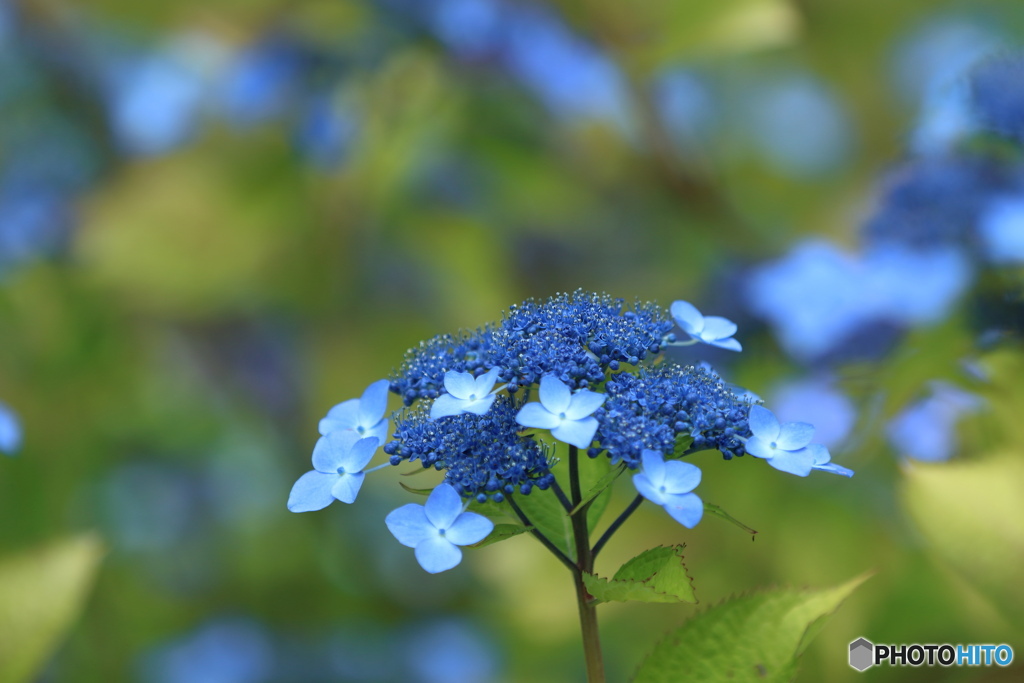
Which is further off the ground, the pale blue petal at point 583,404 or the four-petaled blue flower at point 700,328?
the four-petaled blue flower at point 700,328

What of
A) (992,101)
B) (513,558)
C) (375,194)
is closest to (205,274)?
(375,194)

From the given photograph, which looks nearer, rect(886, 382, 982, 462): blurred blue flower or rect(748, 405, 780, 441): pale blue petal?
rect(748, 405, 780, 441): pale blue petal

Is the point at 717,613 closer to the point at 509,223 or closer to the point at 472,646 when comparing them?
the point at 472,646

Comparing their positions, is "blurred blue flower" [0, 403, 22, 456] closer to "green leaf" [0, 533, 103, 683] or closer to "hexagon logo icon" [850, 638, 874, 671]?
"green leaf" [0, 533, 103, 683]

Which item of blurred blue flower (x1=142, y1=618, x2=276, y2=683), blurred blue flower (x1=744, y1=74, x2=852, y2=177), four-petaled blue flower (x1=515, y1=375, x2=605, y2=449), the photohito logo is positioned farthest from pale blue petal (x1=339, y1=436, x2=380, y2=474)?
blurred blue flower (x1=744, y1=74, x2=852, y2=177)

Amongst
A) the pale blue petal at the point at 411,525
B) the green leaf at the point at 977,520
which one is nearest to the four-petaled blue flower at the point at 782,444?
the pale blue petal at the point at 411,525

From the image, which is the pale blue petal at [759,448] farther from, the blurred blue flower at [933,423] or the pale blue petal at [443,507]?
the blurred blue flower at [933,423]

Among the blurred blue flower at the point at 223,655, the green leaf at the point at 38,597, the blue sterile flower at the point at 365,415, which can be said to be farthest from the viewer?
the blurred blue flower at the point at 223,655
